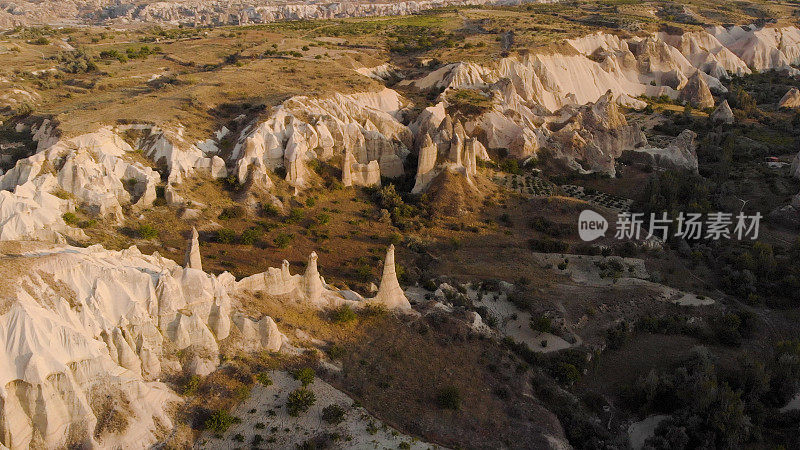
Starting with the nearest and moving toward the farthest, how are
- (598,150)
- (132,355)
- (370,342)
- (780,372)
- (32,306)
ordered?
(32,306) < (132,355) < (370,342) < (780,372) < (598,150)

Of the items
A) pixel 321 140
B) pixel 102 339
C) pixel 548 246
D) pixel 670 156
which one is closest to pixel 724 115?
pixel 670 156

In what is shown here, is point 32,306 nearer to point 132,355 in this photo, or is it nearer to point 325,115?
point 132,355

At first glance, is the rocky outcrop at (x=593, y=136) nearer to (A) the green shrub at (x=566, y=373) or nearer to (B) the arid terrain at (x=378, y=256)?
(B) the arid terrain at (x=378, y=256)

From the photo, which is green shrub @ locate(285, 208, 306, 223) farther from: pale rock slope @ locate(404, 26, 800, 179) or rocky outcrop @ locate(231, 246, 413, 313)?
rocky outcrop @ locate(231, 246, 413, 313)

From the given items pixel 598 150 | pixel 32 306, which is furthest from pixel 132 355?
pixel 598 150

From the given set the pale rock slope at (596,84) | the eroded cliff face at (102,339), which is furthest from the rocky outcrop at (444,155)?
the eroded cliff face at (102,339)

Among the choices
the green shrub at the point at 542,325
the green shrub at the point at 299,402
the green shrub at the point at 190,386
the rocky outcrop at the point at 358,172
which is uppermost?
the rocky outcrop at the point at 358,172

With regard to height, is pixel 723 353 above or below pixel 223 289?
below
